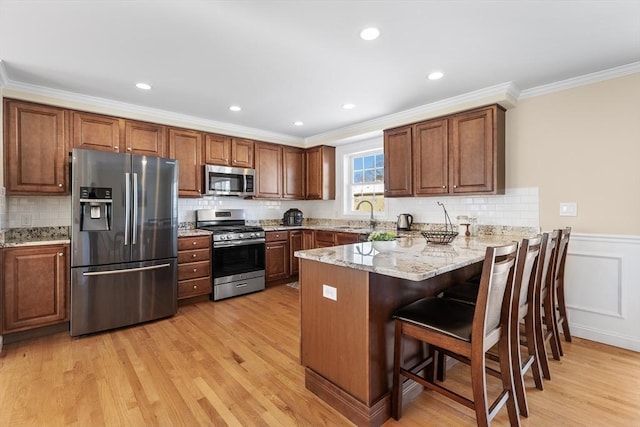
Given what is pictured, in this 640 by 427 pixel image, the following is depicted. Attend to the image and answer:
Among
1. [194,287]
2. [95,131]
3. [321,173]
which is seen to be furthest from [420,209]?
[95,131]

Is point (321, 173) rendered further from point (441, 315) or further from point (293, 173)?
point (441, 315)

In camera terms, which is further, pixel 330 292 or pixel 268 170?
pixel 268 170

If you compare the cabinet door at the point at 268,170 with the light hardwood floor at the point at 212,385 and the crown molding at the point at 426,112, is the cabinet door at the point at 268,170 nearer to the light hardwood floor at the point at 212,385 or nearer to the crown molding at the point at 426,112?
the crown molding at the point at 426,112

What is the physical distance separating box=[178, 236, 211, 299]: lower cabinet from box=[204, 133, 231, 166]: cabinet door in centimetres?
113

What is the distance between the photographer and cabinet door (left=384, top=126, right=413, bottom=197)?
3.86 metres

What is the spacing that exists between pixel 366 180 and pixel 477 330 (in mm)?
3672

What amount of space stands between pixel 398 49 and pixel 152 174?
8.92ft

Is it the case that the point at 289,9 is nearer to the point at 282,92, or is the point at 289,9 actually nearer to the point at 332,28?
the point at 332,28

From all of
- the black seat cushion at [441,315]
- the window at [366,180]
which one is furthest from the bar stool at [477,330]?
the window at [366,180]

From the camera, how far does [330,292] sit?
74.4 inches

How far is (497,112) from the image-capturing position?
318 cm

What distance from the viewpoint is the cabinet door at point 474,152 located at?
10.4 feet

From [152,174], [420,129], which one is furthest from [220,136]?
[420,129]

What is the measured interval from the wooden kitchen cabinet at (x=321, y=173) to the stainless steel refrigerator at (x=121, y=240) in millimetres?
2369
